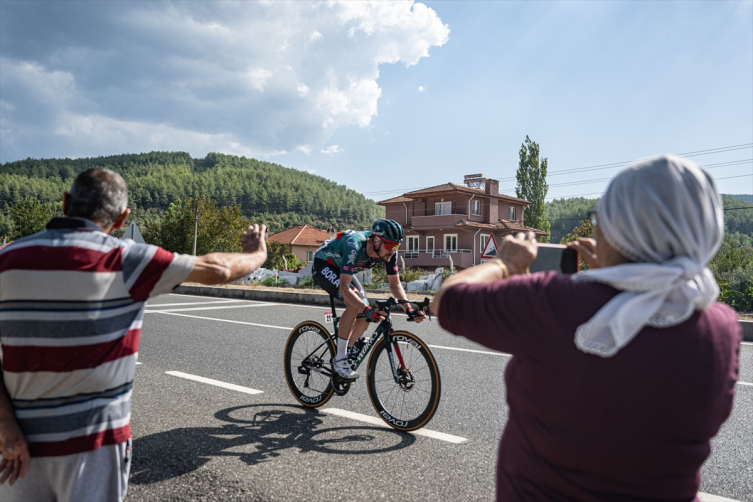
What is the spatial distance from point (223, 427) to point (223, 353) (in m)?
3.44

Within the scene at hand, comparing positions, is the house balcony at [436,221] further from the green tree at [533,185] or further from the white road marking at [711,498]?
the white road marking at [711,498]

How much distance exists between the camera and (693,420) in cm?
132

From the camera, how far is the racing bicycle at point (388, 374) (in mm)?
4457

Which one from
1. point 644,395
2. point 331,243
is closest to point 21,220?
point 331,243

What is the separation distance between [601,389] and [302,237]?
83.1 meters

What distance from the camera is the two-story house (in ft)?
158

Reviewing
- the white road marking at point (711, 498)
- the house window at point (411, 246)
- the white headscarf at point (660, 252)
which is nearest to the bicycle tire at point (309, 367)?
the white road marking at point (711, 498)

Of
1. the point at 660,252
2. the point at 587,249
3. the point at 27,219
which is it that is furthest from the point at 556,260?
the point at 27,219

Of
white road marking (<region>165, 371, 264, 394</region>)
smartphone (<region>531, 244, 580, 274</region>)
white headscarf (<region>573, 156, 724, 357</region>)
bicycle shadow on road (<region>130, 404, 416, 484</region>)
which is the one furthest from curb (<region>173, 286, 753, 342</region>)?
white headscarf (<region>573, 156, 724, 357</region>)

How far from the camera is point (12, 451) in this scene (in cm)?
184

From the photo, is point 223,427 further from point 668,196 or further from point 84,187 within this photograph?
point 668,196

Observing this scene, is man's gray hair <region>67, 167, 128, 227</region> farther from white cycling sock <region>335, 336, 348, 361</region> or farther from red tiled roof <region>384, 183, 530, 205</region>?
red tiled roof <region>384, 183, 530, 205</region>

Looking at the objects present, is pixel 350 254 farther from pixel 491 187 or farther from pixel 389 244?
pixel 491 187

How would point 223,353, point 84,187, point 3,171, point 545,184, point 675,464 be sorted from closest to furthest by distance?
point 675,464
point 84,187
point 223,353
point 545,184
point 3,171
